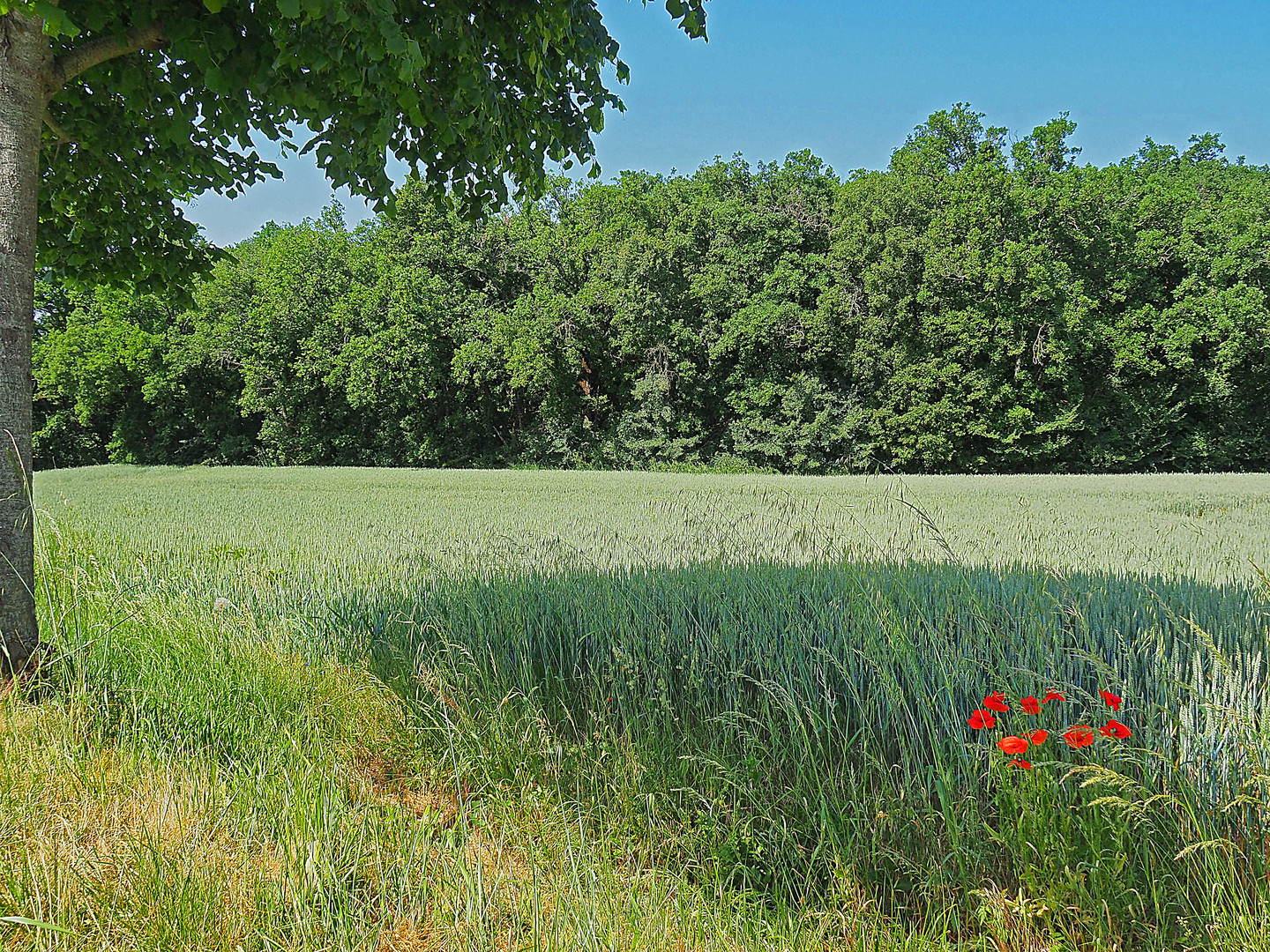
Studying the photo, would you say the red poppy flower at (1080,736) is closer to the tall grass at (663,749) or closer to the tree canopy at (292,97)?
the tall grass at (663,749)

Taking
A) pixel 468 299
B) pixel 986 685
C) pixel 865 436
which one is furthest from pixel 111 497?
pixel 865 436

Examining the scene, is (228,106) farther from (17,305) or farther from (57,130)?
(17,305)

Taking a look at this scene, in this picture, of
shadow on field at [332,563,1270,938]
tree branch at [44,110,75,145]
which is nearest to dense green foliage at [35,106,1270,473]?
shadow on field at [332,563,1270,938]

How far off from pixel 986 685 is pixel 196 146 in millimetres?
5154

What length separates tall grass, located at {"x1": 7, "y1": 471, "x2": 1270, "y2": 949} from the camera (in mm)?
1729

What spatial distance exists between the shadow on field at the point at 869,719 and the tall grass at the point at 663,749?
0.06 feet

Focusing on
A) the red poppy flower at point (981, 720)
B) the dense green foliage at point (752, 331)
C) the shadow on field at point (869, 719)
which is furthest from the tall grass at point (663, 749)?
the dense green foliage at point (752, 331)

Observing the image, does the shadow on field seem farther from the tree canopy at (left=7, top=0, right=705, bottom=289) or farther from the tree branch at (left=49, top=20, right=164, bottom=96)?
the tree branch at (left=49, top=20, right=164, bottom=96)

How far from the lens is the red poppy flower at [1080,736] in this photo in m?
1.70

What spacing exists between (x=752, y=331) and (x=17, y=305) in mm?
23963

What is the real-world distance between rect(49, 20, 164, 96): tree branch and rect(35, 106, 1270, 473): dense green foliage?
21053mm

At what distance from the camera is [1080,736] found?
69.6 inches

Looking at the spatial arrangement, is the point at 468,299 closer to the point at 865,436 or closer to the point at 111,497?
the point at 865,436

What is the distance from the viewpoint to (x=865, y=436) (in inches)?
1003
